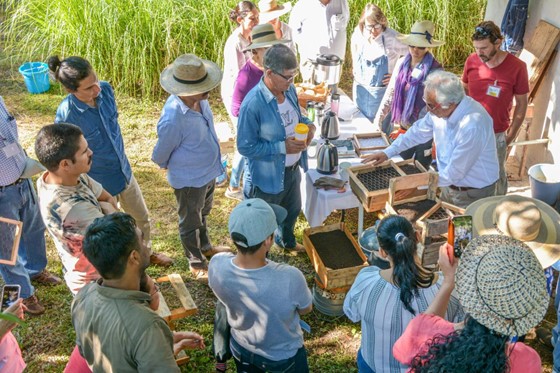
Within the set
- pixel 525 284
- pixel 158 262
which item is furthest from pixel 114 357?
pixel 158 262

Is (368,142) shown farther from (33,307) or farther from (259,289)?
(33,307)

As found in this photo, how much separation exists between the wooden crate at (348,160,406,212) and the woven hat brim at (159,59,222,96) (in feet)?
4.54

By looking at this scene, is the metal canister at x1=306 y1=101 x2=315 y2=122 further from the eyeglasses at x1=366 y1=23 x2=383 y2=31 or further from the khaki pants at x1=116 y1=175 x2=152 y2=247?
the khaki pants at x1=116 y1=175 x2=152 y2=247

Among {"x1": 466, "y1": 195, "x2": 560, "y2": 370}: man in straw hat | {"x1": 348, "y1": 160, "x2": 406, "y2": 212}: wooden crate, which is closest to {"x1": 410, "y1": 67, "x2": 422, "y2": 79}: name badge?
{"x1": 348, "y1": 160, "x2": 406, "y2": 212}: wooden crate

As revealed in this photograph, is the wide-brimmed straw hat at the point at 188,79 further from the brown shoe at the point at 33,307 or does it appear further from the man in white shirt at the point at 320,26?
the man in white shirt at the point at 320,26

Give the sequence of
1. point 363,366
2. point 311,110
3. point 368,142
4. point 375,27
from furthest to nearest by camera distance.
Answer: point 375,27, point 311,110, point 368,142, point 363,366

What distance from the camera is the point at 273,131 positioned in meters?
4.47

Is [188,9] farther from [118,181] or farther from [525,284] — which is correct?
[525,284]

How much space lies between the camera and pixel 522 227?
347cm

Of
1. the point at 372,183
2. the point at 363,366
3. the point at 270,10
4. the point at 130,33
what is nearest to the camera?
the point at 363,366

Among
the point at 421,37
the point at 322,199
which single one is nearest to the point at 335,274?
the point at 322,199

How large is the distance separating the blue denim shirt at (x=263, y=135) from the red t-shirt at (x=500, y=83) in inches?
76.1

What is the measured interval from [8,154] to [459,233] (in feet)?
10.6

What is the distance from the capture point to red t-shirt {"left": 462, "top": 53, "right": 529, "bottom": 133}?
5.14 metres
